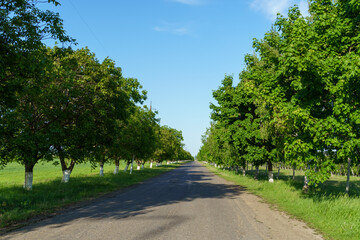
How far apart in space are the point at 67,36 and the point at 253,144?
18061 mm

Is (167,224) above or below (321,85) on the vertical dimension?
below

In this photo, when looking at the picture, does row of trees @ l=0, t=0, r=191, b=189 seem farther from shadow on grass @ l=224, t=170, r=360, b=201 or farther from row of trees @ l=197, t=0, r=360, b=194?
shadow on grass @ l=224, t=170, r=360, b=201

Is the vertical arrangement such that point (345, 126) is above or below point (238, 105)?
below

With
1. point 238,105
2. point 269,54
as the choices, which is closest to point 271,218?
point 269,54

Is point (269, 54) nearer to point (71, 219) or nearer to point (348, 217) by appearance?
point (348, 217)

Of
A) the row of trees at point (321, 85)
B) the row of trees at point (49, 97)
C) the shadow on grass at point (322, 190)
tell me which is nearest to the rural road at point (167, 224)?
the row of trees at point (321, 85)

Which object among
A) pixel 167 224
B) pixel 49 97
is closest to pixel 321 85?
pixel 167 224

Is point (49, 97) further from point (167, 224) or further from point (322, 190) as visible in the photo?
point (322, 190)

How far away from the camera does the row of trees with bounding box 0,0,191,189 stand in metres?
8.85

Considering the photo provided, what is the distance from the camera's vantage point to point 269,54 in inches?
504

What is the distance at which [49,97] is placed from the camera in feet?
46.5

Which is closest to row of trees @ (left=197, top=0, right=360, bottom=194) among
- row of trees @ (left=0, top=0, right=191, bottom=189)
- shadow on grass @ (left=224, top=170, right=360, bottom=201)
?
shadow on grass @ (left=224, top=170, right=360, bottom=201)

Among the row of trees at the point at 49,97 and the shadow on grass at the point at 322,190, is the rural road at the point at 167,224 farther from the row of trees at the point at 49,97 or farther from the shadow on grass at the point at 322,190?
the row of trees at the point at 49,97

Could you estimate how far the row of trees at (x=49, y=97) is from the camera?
8852 millimetres
